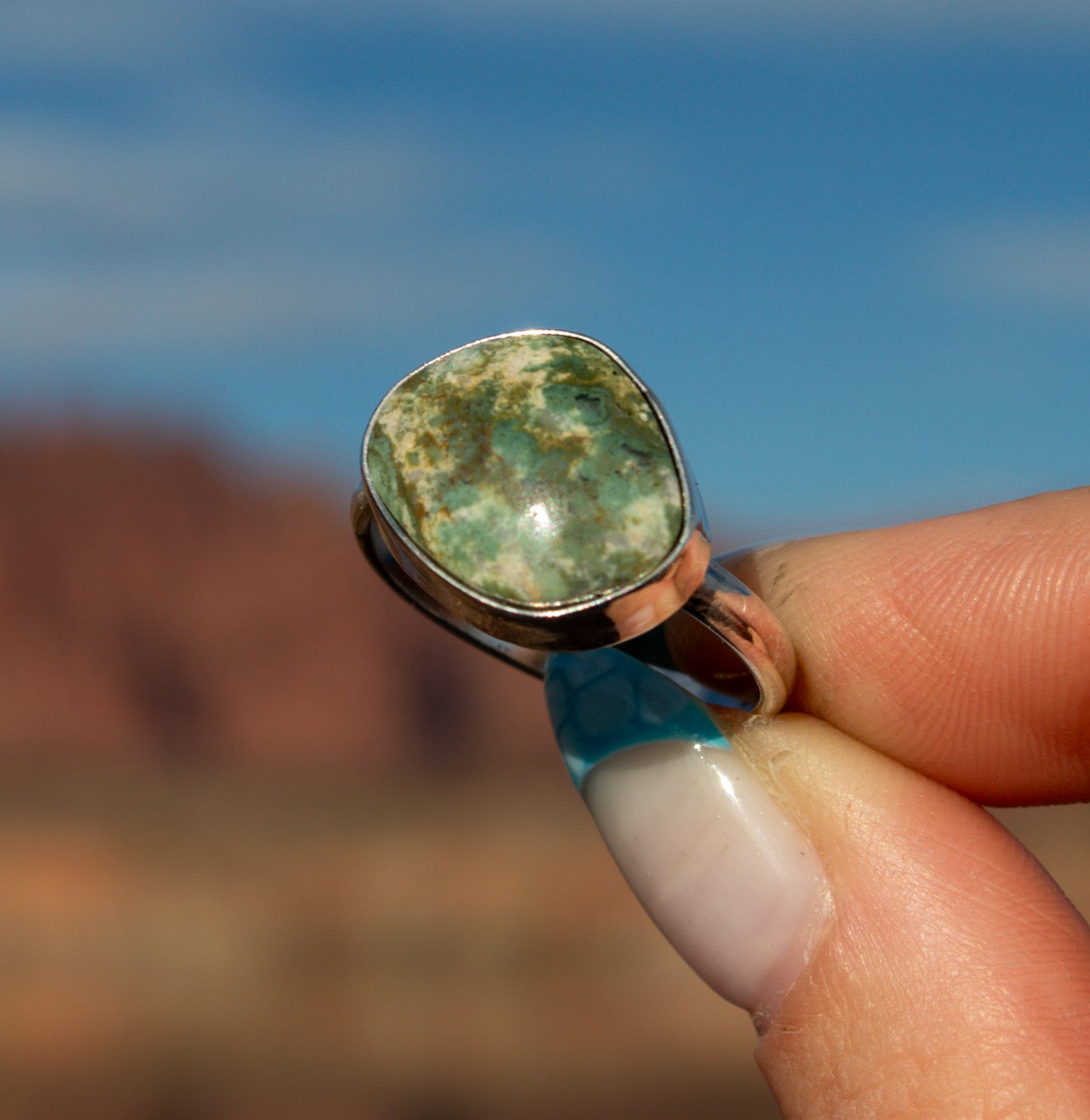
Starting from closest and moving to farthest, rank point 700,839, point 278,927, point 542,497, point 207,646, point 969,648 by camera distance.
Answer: point 542,497
point 700,839
point 969,648
point 278,927
point 207,646

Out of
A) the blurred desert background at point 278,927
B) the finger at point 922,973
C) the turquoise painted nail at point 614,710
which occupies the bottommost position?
the blurred desert background at point 278,927

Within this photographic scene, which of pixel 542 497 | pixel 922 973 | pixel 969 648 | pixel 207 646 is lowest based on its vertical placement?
pixel 207 646

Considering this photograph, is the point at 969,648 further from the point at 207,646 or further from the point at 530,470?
the point at 207,646

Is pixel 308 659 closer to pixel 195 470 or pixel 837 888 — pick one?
pixel 195 470

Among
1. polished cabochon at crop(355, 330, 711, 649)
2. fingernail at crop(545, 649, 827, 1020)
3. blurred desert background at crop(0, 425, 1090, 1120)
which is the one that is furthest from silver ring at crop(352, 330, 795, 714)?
blurred desert background at crop(0, 425, 1090, 1120)

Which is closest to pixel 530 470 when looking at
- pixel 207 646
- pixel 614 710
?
pixel 614 710

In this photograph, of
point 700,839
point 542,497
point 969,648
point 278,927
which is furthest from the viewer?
point 278,927

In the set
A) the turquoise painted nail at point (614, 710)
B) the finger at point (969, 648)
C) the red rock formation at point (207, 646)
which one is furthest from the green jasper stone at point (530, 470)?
the red rock formation at point (207, 646)

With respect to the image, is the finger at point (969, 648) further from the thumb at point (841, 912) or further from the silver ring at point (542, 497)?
the silver ring at point (542, 497)
